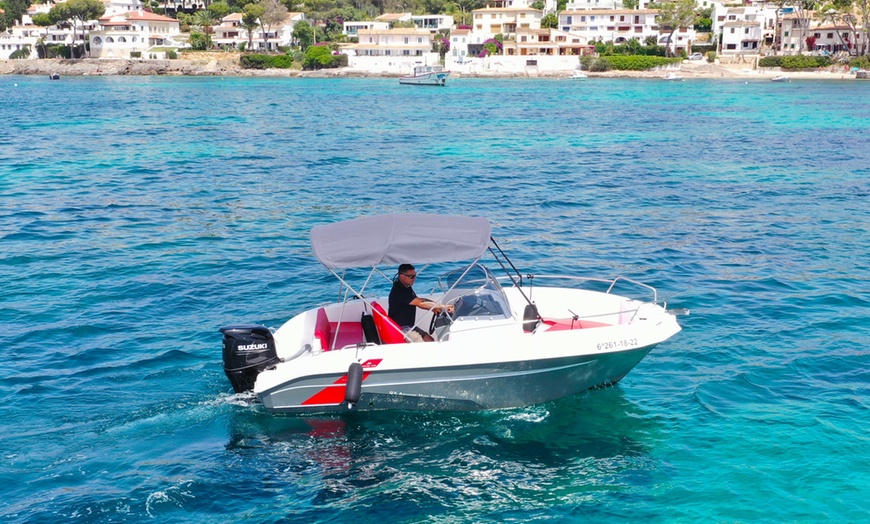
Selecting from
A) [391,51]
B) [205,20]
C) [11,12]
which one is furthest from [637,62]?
[11,12]

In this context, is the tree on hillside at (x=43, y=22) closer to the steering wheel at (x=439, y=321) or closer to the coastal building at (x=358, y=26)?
the coastal building at (x=358, y=26)

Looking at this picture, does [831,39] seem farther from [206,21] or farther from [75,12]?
[75,12]

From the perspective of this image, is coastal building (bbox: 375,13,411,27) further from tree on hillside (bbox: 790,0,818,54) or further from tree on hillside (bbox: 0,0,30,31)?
tree on hillside (bbox: 0,0,30,31)

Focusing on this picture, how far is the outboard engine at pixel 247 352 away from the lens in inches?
435

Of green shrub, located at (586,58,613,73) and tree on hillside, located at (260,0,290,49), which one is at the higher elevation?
tree on hillside, located at (260,0,290,49)

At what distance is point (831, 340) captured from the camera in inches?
569

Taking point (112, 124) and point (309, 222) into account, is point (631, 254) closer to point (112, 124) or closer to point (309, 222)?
point (309, 222)

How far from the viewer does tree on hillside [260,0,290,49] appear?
138m

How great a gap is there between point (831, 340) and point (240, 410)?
10.2m

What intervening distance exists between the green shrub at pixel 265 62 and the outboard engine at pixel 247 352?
122333 millimetres

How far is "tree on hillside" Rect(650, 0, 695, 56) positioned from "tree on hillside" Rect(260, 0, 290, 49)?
6373 cm

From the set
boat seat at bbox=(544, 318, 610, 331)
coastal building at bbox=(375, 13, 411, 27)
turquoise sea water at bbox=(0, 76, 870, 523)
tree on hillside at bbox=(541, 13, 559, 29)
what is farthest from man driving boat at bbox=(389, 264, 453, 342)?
coastal building at bbox=(375, 13, 411, 27)

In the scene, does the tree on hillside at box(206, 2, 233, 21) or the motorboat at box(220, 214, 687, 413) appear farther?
the tree on hillside at box(206, 2, 233, 21)

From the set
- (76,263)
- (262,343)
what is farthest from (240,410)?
(76,263)
